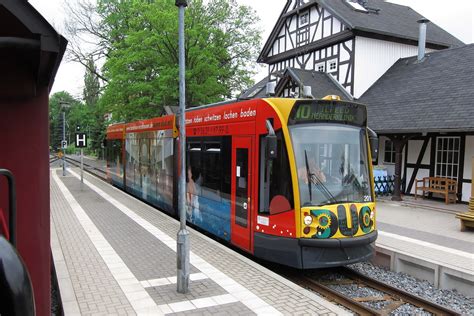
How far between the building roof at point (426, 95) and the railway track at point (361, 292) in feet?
26.2

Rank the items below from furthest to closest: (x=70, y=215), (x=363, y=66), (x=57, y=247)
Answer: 1. (x=363, y=66)
2. (x=70, y=215)
3. (x=57, y=247)

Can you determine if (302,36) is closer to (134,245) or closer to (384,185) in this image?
(384,185)

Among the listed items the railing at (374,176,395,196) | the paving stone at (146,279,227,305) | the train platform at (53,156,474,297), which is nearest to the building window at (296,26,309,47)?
the railing at (374,176,395,196)

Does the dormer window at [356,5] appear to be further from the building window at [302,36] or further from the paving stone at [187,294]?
the paving stone at [187,294]

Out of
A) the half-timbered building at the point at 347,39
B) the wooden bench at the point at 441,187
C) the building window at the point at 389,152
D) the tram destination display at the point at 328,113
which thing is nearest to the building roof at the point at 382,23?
the half-timbered building at the point at 347,39

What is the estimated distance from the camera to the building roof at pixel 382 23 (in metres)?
21.0

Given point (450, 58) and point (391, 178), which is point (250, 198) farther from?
point (450, 58)

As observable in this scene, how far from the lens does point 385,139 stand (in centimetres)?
1850

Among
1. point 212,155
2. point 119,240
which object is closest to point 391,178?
point 212,155

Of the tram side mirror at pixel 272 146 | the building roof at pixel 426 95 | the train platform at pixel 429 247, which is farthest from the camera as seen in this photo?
the building roof at pixel 426 95

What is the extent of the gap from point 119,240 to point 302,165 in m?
4.53

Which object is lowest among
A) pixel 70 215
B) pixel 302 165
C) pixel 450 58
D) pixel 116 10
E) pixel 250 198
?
pixel 70 215

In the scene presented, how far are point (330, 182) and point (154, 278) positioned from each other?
3.21 meters

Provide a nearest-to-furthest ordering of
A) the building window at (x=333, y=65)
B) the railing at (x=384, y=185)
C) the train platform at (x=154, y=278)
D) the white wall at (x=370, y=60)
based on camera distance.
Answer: the train platform at (x=154, y=278)
the railing at (x=384, y=185)
the white wall at (x=370, y=60)
the building window at (x=333, y=65)
